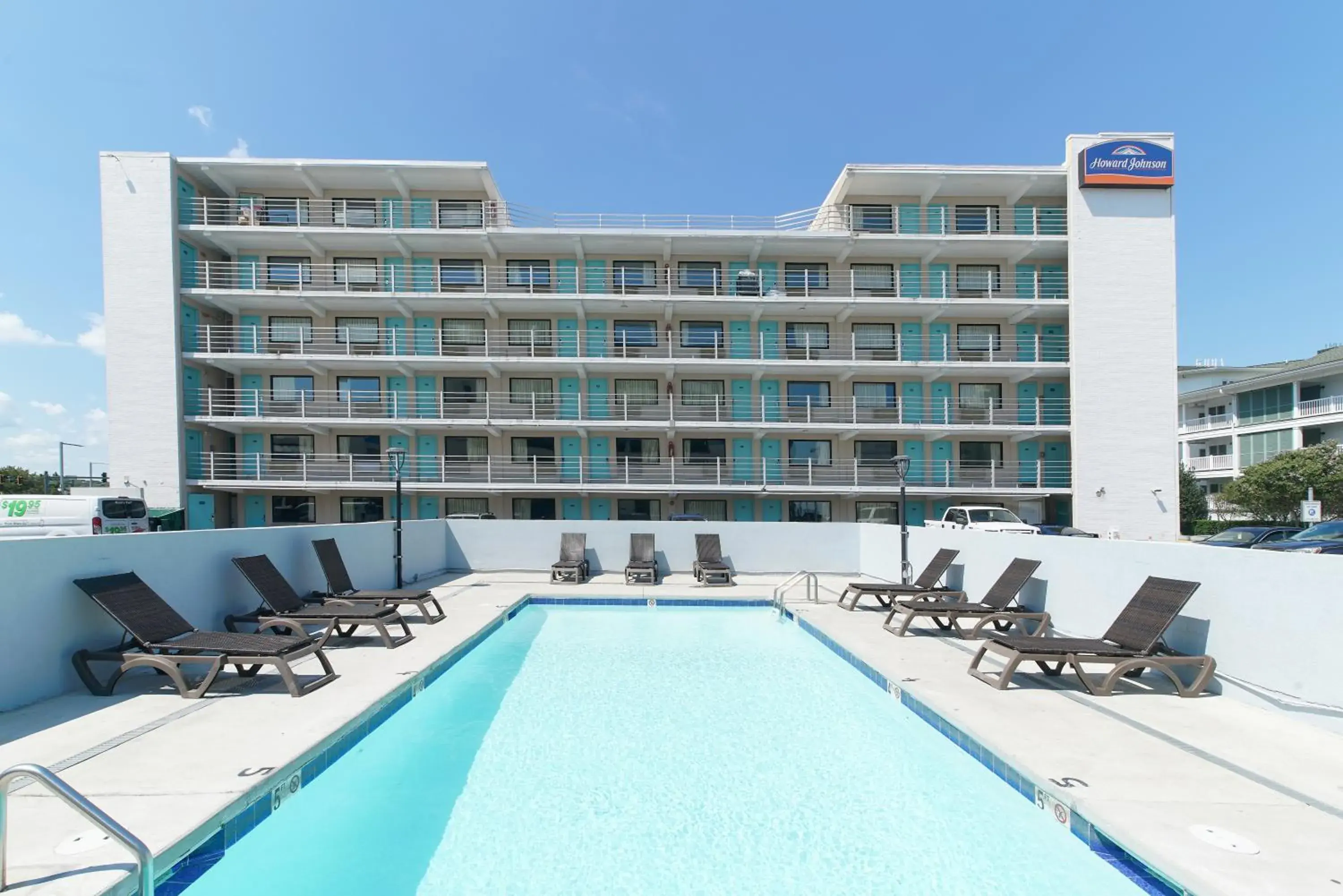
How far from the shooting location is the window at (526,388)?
855 inches

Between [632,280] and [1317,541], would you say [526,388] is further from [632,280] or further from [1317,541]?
[1317,541]

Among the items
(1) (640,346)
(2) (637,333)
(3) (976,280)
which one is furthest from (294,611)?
(3) (976,280)

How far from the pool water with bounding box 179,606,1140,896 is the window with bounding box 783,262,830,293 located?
17.4 metres

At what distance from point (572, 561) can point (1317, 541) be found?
18978 millimetres

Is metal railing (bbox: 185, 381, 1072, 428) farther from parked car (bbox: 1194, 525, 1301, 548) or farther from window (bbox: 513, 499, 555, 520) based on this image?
parked car (bbox: 1194, 525, 1301, 548)

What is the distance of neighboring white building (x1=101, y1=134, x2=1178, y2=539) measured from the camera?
20.3 m

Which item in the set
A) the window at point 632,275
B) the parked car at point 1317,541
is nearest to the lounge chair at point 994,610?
the parked car at point 1317,541

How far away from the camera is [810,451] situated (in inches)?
867

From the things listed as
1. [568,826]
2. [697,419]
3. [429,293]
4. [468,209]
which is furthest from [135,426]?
[568,826]

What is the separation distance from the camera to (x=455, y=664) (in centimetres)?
736

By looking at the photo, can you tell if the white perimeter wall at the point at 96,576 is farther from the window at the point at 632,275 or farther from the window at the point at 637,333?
the window at the point at 632,275

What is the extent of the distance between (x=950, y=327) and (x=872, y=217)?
524cm

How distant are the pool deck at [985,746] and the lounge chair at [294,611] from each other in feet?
2.42

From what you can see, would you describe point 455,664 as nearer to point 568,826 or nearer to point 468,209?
point 568,826
